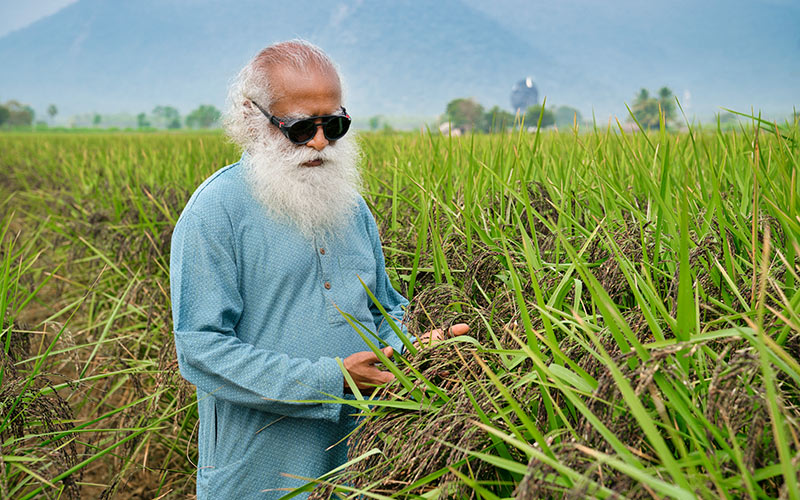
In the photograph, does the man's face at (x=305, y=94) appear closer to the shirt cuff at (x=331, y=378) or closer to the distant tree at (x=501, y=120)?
the shirt cuff at (x=331, y=378)

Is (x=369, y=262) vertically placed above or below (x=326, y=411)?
above

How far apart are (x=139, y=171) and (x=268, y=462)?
4.08 m

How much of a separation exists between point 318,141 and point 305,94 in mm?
120

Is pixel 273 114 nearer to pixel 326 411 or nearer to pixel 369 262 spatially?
pixel 369 262

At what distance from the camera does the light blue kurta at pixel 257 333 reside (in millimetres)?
1443

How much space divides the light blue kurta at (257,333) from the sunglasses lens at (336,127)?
0.78 ft

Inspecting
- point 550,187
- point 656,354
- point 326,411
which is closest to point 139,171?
point 550,187

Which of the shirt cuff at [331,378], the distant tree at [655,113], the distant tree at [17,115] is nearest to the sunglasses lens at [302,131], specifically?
the shirt cuff at [331,378]

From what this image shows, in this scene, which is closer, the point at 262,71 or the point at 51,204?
the point at 262,71

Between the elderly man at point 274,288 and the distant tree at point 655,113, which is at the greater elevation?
the distant tree at point 655,113

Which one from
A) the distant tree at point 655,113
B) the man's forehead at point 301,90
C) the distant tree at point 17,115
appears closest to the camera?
the man's forehead at point 301,90

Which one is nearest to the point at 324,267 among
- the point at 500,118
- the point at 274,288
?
the point at 274,288

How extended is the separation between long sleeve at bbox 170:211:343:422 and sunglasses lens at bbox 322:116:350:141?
14.3 inches

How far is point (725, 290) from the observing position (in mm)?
1393
